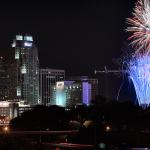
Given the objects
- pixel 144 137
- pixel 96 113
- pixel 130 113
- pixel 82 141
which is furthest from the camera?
pixel 96 113

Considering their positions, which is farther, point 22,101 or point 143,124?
point 22,101

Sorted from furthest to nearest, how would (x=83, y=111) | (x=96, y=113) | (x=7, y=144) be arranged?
1. (x=83, y=111)
2. (x=96, y=113)
3. (x=7, y=144)

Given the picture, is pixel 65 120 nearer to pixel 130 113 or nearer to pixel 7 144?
pixel 130 113

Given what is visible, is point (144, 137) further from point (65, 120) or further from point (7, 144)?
point (65, 120)

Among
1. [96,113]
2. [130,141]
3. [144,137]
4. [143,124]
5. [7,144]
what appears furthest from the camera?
[96,113]

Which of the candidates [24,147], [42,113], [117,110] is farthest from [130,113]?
[24,147]

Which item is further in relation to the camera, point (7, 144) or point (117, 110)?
point (117, 110)

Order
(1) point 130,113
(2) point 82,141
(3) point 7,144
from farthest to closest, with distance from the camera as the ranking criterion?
(1) point 130,113 < (2) point 82,141 < (3) point 7,144

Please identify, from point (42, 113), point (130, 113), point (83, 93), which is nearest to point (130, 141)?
point (130, 113)
